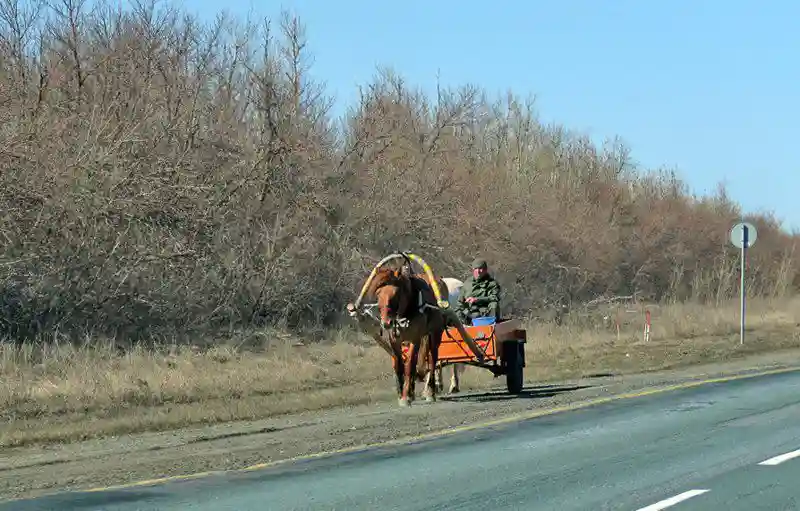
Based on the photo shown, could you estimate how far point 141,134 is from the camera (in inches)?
1281

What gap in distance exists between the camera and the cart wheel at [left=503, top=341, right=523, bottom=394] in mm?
20797

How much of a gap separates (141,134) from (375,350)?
8653 millimetres

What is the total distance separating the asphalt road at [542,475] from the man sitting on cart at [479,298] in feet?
13.7

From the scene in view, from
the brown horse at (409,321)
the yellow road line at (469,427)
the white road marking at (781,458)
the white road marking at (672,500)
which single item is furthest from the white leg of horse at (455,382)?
the white road marking at (672,500)

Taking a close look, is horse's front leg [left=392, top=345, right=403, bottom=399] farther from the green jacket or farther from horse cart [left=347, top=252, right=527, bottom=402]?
the green jacket

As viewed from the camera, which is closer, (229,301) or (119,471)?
(119,471)

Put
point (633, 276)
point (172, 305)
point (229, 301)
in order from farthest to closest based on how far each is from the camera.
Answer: point (633, 276), point (229, 301), point (172, 305)

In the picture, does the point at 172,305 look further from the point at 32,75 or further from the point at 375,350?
the point at 32,75

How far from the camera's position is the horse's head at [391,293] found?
59.9 feet

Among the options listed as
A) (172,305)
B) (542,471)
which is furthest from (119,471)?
(172,305)

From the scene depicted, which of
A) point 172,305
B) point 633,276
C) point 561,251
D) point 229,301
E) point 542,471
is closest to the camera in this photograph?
point 542,471

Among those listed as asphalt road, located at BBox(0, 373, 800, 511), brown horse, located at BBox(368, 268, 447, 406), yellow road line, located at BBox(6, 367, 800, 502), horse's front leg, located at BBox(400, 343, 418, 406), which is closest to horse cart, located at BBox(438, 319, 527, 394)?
brown horse, located at BBox(368, 268, 447, 406)

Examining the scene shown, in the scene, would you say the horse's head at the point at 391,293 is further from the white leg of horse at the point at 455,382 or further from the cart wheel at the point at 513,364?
the white leg of horse at the point at 455,382

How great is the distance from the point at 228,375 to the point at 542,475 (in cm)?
1277
